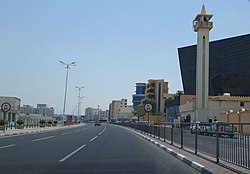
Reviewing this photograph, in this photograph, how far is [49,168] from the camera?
12.3 m

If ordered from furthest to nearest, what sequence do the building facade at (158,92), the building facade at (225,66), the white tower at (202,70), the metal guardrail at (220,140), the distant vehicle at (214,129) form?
the building facade at (158,92) → the building facade at (225,66) → the white tower at (202,70) → the distant vehicle at (214,129) → the metal guardrail at (220,140)

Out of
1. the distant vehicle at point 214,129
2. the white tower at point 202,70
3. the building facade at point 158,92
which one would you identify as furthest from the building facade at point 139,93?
the distant vehicle at point 214,129

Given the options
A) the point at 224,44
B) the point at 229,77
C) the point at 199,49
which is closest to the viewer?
the point at 199,49

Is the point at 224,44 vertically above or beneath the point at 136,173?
above

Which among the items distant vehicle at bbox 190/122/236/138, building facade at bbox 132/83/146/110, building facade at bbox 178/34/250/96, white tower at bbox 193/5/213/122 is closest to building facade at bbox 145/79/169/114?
building facade at bbox 178/34/250/96

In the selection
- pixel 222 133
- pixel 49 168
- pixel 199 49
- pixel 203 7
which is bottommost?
pixel 49 168

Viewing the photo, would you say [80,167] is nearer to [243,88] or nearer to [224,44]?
[243,88]

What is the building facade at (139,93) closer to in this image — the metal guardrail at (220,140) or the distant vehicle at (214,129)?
the metal guardrail at (220,140)

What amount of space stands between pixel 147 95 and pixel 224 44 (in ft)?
151

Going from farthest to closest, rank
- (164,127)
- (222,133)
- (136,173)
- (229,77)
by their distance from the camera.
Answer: (229,77)
(164,127)
(222,133)
(136,173)

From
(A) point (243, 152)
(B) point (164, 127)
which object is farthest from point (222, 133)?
(B) point (164, 127)

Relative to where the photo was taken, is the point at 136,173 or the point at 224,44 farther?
the point at 224,44

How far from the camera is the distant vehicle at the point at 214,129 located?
42.7 feet

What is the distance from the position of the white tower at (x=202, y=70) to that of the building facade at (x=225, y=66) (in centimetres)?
2061
